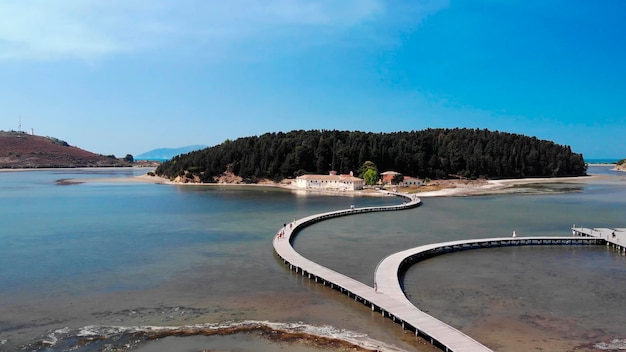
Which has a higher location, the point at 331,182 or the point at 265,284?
the point at 331,182

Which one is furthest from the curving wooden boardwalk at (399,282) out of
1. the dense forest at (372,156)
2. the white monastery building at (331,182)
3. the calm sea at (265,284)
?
the dense forest at (372,156)

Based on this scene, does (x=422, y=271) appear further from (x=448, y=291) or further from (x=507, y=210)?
(x=507, y=210)

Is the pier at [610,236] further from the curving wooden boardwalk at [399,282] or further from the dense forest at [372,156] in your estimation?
the dense forest at [372,156]

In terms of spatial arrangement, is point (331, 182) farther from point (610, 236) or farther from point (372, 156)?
point (610, 236)

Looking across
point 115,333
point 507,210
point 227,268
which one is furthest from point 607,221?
point 115,333

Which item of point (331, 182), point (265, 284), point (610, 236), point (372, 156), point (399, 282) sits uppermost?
point (372, 156)

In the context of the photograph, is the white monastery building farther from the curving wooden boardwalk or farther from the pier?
the pier

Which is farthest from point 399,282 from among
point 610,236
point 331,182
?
point 331,182
